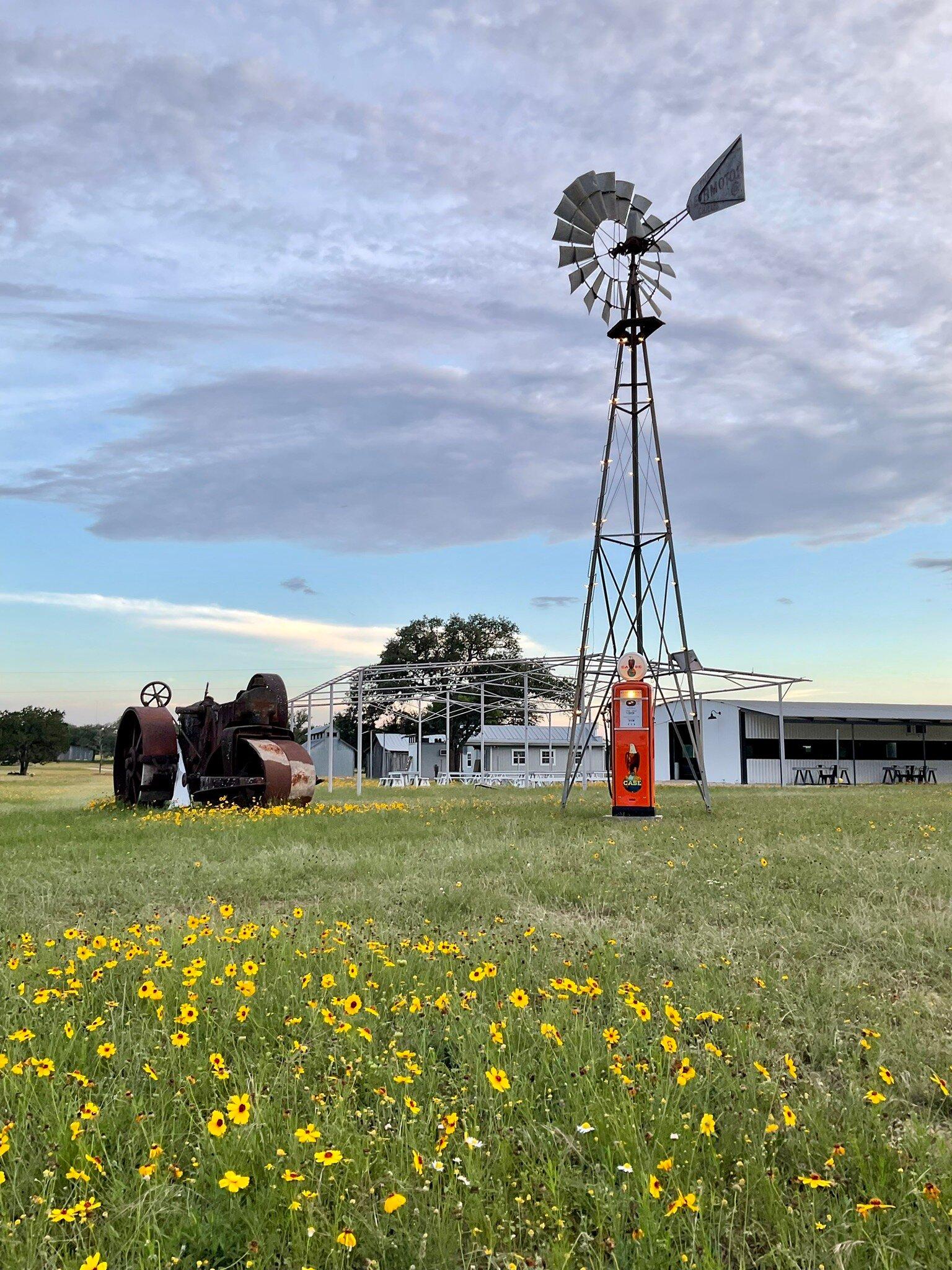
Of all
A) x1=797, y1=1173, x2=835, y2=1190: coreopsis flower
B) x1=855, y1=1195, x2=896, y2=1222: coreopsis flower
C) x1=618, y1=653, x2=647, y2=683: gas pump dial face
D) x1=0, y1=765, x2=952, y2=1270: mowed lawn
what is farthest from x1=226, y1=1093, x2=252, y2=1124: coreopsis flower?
x1=618, y1=653, x2=647, y2=683: gas pump dial face

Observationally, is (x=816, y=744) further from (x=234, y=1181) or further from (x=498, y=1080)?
(x=234, y=1181)

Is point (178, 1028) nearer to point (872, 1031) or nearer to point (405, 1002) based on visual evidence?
point (405, 1002)

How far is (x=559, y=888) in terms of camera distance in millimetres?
8352

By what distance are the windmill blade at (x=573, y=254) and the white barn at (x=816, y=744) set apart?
2506cm

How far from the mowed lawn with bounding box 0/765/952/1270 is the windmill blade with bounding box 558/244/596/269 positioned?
44.8 feet

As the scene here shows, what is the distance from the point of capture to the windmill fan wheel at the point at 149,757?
65.9 ft

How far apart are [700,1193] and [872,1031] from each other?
1.90 metres

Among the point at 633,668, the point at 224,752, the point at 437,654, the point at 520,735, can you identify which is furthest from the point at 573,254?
the point at 437,654

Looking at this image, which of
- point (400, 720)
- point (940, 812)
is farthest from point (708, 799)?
point (400, 720)

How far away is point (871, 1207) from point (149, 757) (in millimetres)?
19057

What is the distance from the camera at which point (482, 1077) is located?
13.1 ft

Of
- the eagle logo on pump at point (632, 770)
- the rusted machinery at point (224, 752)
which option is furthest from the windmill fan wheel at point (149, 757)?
the eagle logo on pump at point (632, 770)

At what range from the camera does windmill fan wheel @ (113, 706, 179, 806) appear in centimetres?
2008

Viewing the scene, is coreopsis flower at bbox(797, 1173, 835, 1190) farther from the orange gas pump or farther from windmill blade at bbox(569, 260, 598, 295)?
windmill blade at bbox(569, 260, 598, 295)
